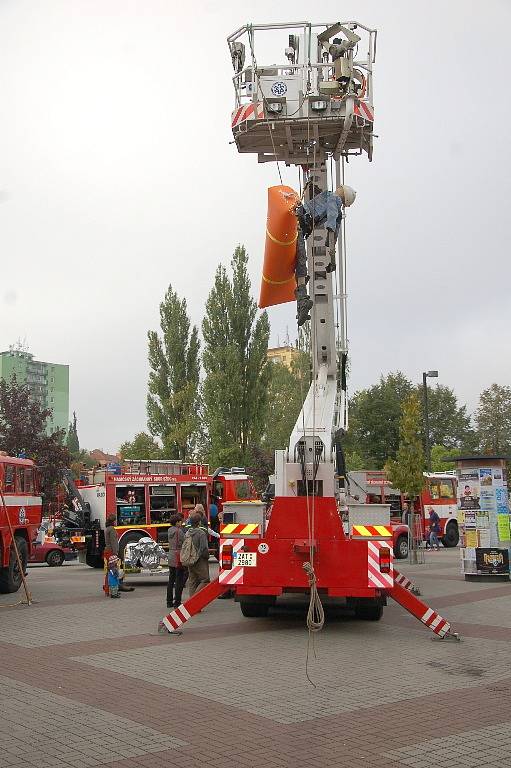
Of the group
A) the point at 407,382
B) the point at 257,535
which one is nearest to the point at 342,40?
the point at 257,535

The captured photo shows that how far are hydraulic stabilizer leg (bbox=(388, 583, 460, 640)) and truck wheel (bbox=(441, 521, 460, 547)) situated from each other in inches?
948

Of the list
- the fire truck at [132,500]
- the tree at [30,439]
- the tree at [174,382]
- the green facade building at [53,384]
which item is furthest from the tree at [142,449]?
the green facade building at [53,384]

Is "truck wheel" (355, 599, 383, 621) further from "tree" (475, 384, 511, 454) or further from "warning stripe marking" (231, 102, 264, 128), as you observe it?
"tree" (475, 384, 511, 454)

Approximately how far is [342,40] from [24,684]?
10897mm

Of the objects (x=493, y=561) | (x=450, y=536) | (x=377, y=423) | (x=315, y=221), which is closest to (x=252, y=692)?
(x=315, y=221)

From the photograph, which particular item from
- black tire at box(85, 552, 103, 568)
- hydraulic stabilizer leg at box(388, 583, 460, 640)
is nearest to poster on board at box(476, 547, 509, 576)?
hydraulic stabilizer leg at box(388, 583, 460, 640)

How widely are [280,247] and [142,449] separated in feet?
147

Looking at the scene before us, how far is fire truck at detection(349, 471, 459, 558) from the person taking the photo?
28108 mm

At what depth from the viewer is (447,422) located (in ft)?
257

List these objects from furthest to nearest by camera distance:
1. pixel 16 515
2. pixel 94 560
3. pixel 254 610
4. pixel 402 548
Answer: pixel 402 548 < pixel 94 560 < pixel 16 515 < pixel 254 610

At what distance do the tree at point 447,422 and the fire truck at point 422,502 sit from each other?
1674 inches

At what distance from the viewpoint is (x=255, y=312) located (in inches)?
1759

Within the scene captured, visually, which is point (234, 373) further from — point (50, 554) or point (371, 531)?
point (371, 531)

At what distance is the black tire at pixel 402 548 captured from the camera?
90.4ft
